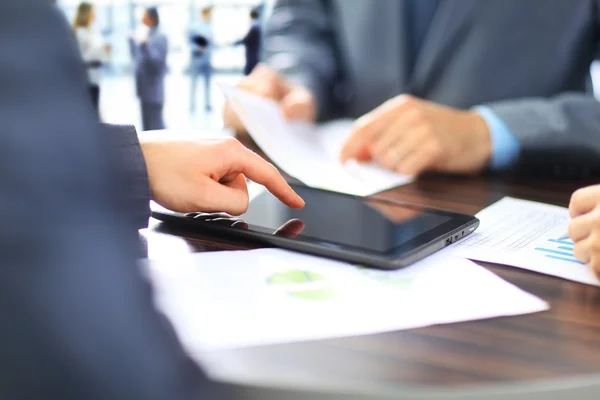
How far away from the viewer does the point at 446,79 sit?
1.26m

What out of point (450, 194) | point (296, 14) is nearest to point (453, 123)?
point (450, 194)

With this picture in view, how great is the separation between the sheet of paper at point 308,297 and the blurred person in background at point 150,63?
109 centimetres

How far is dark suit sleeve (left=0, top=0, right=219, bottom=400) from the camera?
0.60 feet

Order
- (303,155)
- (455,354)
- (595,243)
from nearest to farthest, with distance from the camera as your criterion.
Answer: (455,354) → (595,243) → (303,155)

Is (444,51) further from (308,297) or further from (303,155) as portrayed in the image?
(308,297)

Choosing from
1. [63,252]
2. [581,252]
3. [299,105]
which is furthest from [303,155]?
[63,252]

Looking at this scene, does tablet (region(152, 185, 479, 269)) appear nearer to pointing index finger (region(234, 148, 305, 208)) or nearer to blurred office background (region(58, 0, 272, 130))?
pointing index finger (region(234, 148, 305, 208))

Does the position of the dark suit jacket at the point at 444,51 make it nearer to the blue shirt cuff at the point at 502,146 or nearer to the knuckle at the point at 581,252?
the blue shirt cuff at the point at 502,146

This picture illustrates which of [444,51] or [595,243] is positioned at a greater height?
[444,51]

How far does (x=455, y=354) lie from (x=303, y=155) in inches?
21.5

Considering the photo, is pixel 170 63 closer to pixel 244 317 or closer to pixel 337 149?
pixel 337 149

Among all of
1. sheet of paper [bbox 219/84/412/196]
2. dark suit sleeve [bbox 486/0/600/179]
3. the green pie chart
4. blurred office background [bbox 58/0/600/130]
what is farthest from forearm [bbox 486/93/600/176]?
blurred office background [bbox 58/0/600/130]

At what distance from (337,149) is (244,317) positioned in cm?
61

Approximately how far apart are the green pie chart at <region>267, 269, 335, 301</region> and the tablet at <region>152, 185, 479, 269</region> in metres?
0.04
